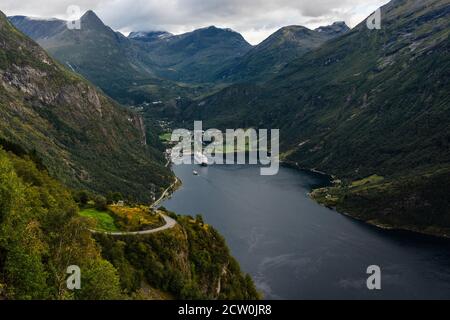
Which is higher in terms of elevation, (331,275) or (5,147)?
(5,147)

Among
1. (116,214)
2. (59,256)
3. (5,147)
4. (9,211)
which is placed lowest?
(59,256)

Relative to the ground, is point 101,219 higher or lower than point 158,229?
higher

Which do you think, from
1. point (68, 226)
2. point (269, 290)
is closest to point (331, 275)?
point (269, 290)

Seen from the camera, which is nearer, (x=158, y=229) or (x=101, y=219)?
(x=101, y=219)

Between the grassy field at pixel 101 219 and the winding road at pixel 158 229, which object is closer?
the winding road at pixel 158 229

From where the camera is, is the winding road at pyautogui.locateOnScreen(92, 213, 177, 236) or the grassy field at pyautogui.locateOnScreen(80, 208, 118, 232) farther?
the grassy field at pyautogui.locateOnScreen(80, 208, 118, 232)
